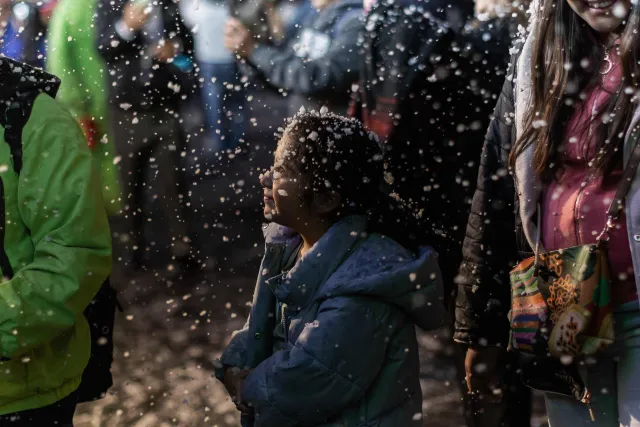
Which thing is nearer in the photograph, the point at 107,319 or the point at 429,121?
the point at 107,319

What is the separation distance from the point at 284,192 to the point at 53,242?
58 centimetres

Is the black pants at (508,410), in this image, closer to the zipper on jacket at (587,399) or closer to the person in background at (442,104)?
the person in background at (442,104)

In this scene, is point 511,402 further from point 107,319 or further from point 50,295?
point 50,295

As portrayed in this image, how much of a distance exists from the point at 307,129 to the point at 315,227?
0.81ft

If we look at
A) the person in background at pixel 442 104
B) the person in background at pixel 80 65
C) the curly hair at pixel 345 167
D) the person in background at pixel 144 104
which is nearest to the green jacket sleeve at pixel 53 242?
the curly hair at pixel 345 167

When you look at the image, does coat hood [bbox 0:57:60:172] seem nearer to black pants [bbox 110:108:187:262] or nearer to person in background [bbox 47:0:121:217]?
person in background [bbox 47:0:121:217]

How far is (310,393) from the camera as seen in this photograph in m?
2.70

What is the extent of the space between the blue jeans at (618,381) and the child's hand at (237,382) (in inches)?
30.7

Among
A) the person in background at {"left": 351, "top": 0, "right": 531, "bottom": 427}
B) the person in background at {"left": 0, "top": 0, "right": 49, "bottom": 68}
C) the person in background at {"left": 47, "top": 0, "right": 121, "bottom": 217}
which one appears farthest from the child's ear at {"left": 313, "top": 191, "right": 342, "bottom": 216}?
the person in background at {"left": 0, "top": 0, "right": 49, "bottom": 68}

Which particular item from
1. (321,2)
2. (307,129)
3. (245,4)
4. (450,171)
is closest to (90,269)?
(307,129)

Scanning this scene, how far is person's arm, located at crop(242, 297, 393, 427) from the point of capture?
106 inches

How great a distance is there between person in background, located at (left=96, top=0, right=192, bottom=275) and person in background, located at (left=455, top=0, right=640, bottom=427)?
3.91 metres

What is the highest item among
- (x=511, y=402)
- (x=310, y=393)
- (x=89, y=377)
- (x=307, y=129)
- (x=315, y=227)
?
(x=307, y=129)

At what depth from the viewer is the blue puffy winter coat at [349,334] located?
8.86 ft
